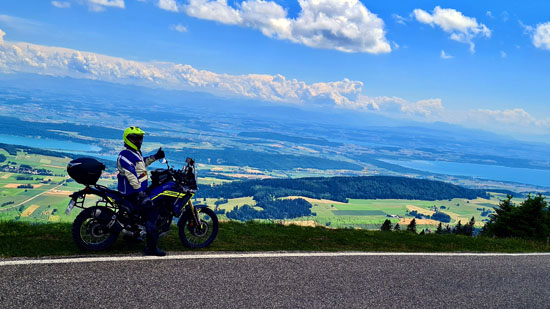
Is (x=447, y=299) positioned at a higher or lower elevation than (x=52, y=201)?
higher

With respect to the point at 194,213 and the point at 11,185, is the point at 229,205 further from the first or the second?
the point at 194,213

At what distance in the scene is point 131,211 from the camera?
7.70m

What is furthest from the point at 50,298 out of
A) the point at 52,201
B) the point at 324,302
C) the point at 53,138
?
the point at 53,138

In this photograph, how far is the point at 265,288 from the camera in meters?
6.49

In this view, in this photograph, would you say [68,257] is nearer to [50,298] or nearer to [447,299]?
[50,298]

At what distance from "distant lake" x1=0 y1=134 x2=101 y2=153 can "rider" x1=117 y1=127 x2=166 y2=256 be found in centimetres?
15577

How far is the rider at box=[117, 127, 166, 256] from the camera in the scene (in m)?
7.42

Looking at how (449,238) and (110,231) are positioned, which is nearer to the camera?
(110,231)

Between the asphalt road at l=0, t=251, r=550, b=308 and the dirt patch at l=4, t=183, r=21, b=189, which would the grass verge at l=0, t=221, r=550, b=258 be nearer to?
the asphalt road at l=0, t=251, r=550, b=308

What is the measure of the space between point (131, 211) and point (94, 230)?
750mm

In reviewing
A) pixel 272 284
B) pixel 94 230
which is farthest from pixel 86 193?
pixel 272 284

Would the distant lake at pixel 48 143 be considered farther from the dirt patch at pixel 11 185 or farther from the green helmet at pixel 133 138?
the green helmet at pixel 133 138

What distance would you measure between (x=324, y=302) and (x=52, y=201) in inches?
2867

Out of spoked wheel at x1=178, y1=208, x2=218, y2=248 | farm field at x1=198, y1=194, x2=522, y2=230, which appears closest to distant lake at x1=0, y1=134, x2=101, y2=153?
farm field at x1=198, y1=194, x2=522, y2=230
